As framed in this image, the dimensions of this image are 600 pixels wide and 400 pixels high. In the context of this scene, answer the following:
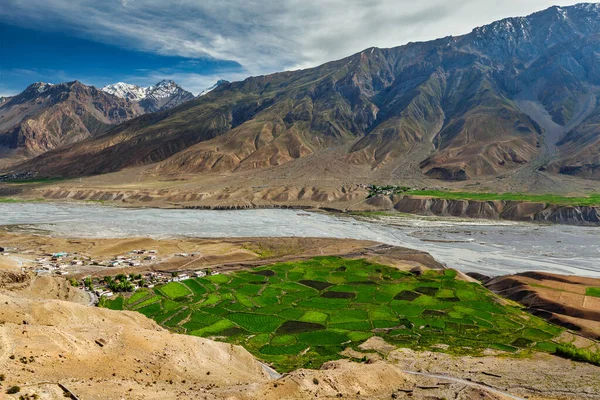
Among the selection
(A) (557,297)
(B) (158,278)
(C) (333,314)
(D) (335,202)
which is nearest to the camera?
→ (C) (333,314)

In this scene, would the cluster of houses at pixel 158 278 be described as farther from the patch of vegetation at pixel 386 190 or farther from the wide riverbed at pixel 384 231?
the patch of vegetation at pixel 386 190

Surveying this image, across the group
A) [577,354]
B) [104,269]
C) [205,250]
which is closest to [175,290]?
[104,269]

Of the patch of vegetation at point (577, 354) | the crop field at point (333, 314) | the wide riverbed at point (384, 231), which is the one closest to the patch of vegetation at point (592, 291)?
the crop field at point (333, 314)

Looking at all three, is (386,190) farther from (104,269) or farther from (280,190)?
(104,269)

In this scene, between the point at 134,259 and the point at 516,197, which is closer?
the point at 134,259

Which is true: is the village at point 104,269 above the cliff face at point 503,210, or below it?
below

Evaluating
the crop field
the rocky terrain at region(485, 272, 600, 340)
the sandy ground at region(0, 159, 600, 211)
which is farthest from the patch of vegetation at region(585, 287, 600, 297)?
the sandy ground at region(0, 159, 600, 211)

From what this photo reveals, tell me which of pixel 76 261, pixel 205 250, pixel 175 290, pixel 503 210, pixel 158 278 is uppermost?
pixel 503 210
